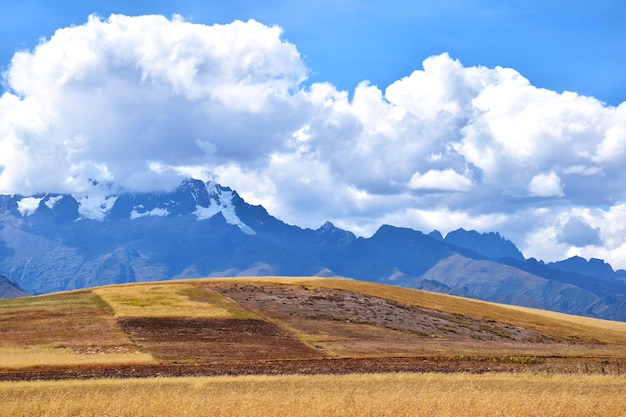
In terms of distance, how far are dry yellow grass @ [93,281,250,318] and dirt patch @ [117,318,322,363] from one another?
4.94 meters

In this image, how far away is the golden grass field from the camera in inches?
1369

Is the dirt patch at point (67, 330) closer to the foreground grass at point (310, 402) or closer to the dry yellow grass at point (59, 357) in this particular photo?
the dry yellow grass at point (59, 357)

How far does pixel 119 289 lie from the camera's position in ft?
427

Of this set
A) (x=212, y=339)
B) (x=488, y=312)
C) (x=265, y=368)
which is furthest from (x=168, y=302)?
(x=488, y=312)

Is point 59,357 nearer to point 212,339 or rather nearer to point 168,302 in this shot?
point 212,339

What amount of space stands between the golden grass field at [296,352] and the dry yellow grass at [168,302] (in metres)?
0.25

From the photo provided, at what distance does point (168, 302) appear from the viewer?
111562mm

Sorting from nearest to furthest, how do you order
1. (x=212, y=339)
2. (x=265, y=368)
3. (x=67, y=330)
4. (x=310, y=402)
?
(x=310, y=402) < (x=265, y=368) < (x=212, y=339) < (x=67, y=330)

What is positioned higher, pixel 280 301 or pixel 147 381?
pixel 280 301

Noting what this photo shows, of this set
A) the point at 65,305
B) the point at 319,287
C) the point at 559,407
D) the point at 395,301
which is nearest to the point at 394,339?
the point at 395,301

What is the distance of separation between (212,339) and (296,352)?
12.7m

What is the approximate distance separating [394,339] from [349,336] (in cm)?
572

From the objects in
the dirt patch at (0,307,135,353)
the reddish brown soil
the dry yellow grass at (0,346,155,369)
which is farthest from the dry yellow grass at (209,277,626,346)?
the dry yellow grass at (0,346,155,369)

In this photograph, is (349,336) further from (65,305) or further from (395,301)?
(65,305)
